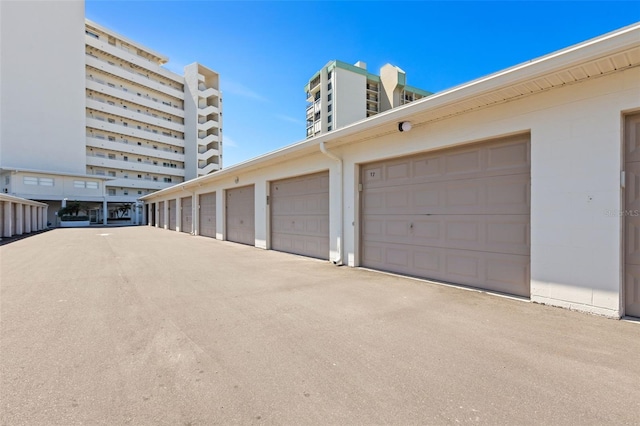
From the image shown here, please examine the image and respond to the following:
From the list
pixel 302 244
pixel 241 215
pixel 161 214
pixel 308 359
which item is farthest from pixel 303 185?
pixel 161 214

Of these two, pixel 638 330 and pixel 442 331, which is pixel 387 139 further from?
pixel 638 330

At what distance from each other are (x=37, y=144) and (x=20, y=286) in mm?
44218

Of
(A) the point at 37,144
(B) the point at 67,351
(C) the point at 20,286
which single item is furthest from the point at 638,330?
(A) the point at 37,144

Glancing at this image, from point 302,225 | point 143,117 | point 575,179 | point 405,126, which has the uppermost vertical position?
point 143,117

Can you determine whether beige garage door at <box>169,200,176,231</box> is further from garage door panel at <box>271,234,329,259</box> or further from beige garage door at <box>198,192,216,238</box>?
garage door panel at <box>271,234,329,259</box>

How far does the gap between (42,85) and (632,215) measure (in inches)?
2125

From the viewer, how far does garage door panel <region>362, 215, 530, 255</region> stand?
15.9 ft

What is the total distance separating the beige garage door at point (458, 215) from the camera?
4.85m

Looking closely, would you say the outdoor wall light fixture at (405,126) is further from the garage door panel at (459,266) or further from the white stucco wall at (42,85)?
the white stucco wall at (42,85)

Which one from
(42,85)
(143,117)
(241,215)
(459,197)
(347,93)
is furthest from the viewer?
(143,117)

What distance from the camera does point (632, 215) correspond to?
3.84 metres

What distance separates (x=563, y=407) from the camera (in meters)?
2.11

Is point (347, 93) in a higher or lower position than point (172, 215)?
higher

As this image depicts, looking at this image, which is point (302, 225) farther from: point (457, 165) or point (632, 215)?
point (632, 215)
